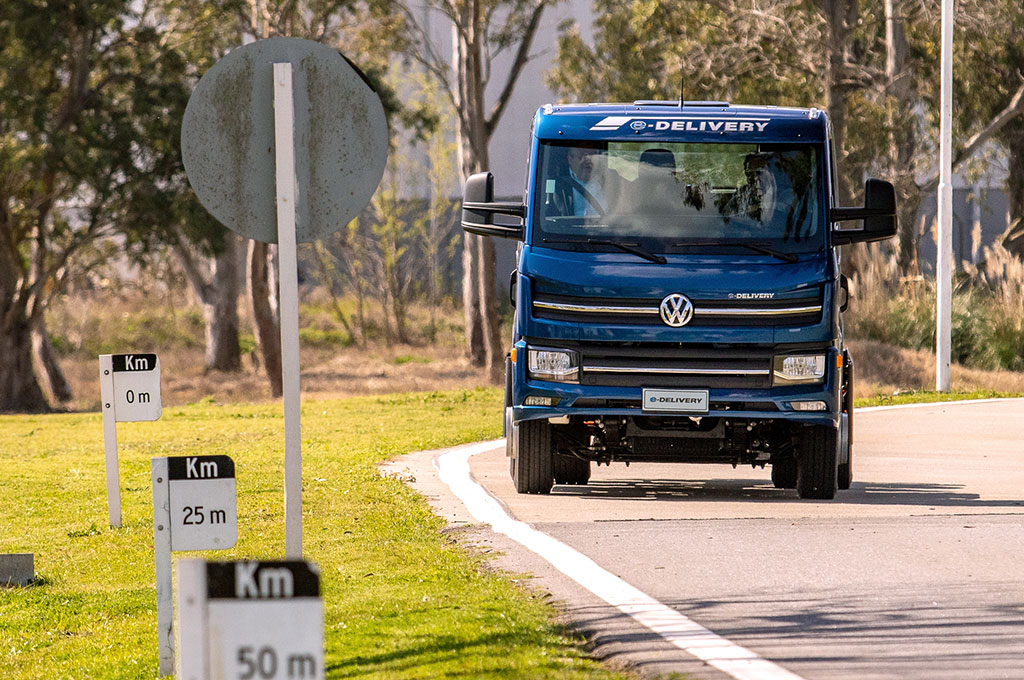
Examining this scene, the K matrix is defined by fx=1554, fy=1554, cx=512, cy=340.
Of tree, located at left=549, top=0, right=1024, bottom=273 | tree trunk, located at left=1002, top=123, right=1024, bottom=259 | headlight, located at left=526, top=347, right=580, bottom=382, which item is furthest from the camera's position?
tree trunk, located at left=1002, top=123, right=1024, bottom=259

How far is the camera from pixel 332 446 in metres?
16.4

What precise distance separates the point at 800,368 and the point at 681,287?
99cm

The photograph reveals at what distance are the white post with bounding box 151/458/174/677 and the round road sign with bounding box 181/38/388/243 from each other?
1071 millimetres

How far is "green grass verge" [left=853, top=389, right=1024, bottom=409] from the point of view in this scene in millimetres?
Result: 21656

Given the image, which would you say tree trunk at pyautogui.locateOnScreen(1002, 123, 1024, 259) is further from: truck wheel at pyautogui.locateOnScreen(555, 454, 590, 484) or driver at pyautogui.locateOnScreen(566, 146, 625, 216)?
driver at pyautogui.locateOnScreen(566, 146, 625, 216)

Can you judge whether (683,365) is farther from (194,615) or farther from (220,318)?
(220,318)

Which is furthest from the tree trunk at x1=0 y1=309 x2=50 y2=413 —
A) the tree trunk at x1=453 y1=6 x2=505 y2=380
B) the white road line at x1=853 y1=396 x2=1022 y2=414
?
the white road line at x1=853 y1=396 x2=1022 y2=414

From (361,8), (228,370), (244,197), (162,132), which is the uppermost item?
(361,8)

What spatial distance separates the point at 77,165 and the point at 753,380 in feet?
67.8

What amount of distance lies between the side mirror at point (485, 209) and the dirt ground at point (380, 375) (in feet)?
43.6

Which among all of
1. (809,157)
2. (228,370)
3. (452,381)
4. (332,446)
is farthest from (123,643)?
(228,370)

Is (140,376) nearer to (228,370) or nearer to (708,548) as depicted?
(708,548)

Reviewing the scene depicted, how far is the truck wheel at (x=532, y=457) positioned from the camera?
433 inches

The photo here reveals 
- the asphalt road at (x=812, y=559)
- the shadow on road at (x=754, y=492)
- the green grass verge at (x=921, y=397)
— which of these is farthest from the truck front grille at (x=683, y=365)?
the green grass verge at (x=921, y=397)
